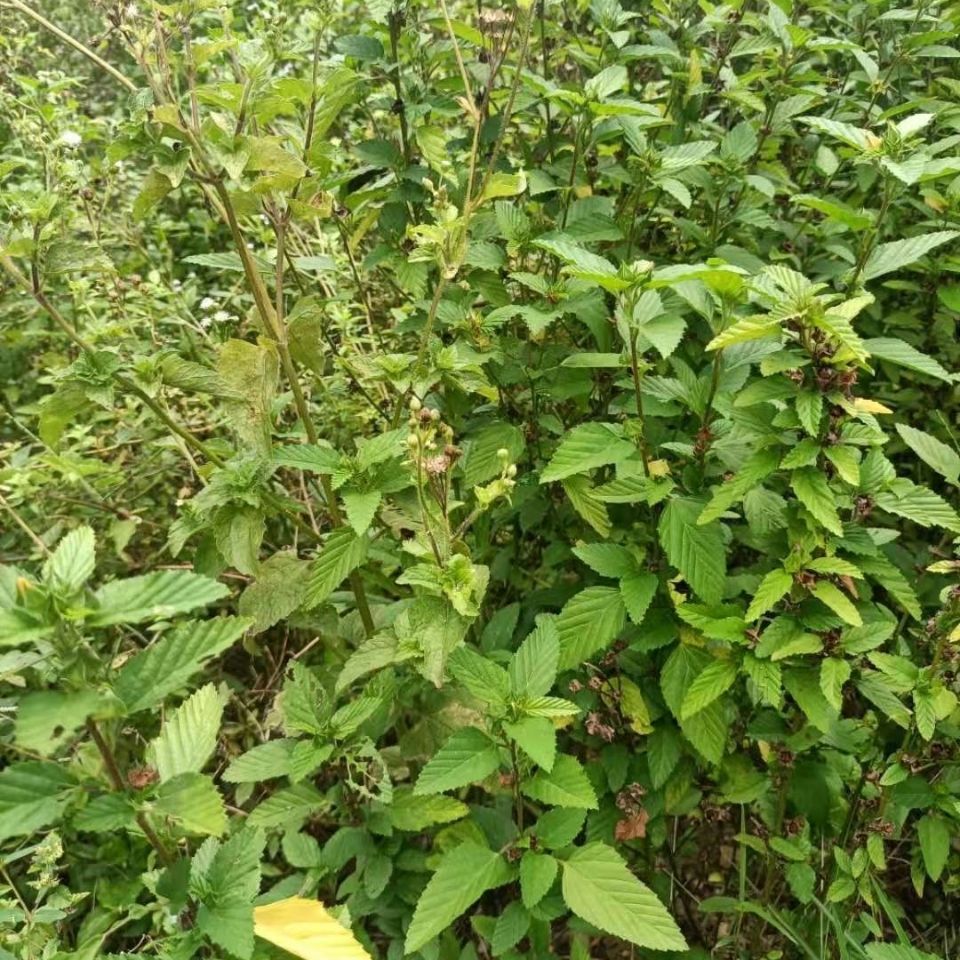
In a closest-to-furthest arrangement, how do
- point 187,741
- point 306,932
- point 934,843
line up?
point 187,741
point 306,932
point 934,843

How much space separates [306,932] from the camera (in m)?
1.23

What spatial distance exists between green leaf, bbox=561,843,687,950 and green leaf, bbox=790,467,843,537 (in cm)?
64

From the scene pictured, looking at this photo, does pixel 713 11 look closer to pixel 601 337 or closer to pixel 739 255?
pixel 739 255

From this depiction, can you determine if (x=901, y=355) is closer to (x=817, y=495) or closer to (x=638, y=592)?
(x=817, y=495)

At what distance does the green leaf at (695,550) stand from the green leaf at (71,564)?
35.3 inches

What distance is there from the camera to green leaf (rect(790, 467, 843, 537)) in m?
1.21

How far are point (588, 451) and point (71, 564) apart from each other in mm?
845

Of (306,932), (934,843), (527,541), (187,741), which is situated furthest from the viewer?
(527,541)

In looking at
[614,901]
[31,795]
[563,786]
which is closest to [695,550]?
[563,786]

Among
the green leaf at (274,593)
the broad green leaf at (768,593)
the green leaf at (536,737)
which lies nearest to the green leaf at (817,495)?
the broad green leaf at (768,593)

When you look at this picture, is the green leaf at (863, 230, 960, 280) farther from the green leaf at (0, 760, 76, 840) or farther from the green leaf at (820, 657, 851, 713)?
the green leaf at (0, 760, 76, 840)

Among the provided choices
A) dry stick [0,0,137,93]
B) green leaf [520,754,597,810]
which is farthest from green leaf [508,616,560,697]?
dry stick [0,0,137,93]

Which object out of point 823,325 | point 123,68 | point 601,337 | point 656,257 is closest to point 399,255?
point 601,337

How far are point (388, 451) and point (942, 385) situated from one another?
1677mm
